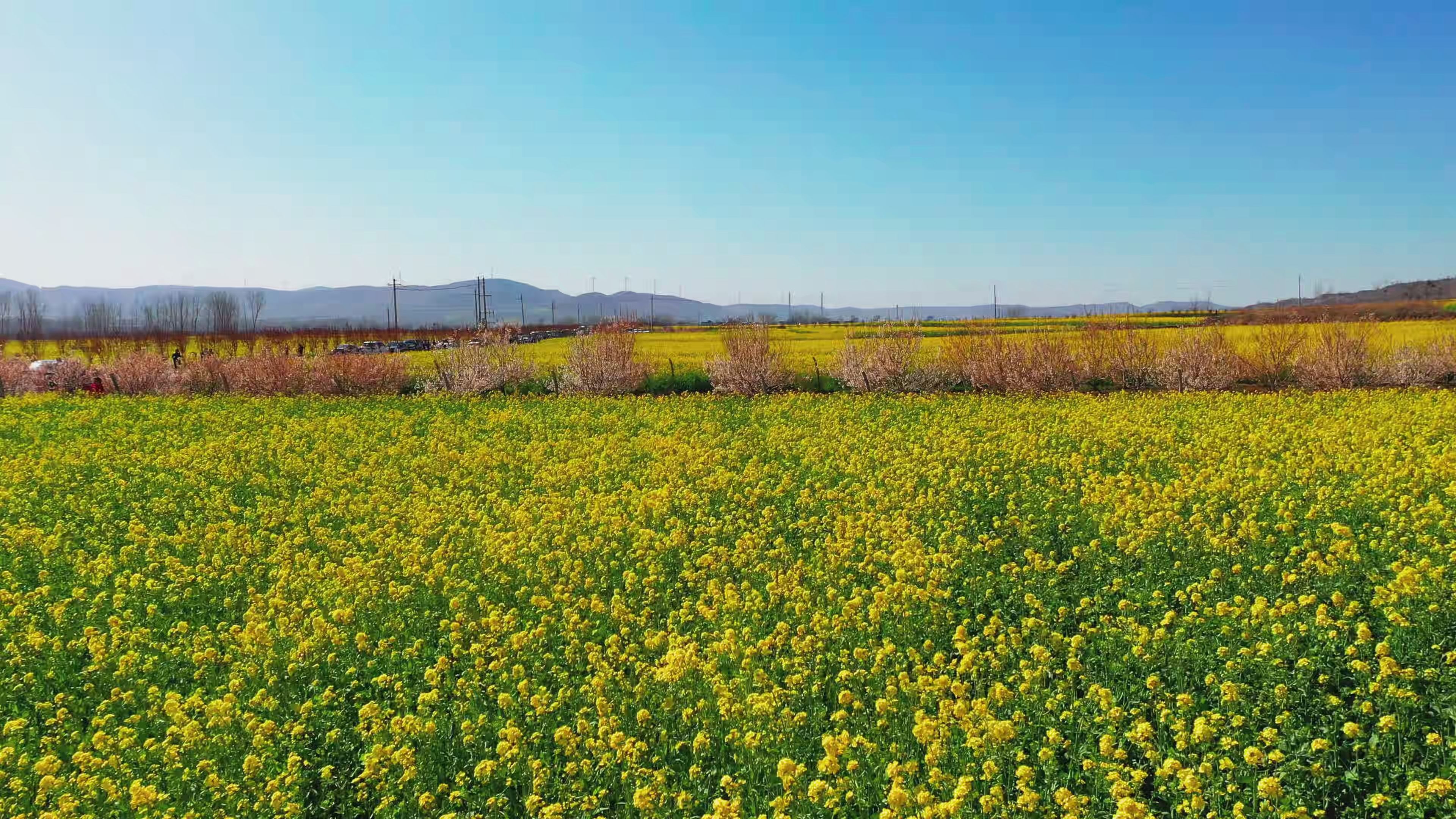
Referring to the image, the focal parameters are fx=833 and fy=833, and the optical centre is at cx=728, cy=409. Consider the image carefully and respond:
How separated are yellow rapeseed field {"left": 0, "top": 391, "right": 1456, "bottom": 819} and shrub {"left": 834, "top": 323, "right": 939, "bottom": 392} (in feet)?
41.4

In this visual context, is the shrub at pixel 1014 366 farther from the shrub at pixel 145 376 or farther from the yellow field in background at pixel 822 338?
the shrub at pixel 145 376

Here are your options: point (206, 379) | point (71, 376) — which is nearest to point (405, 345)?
point (71, 376)

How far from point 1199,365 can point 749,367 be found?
13.0 metres

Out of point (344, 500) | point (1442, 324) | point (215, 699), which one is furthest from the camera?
point (1442, 324)

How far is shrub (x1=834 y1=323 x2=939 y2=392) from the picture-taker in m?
25.4

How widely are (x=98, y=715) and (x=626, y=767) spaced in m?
3.94

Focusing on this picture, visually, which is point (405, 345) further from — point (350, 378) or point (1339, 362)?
point (1339, 362)

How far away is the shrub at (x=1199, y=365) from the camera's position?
23750 millimetres

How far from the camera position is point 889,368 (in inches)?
1009

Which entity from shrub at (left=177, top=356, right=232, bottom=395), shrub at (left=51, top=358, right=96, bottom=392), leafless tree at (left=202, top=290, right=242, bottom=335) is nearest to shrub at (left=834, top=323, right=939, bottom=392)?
shrub at (left=177, top=356, right=232, bottom=395)

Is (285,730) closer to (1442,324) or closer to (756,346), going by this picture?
(756,346)

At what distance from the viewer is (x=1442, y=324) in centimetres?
3631

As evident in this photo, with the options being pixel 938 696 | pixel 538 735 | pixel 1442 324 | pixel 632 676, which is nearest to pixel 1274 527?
pixel 938 696

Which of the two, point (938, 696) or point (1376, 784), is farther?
point (938, 696)
